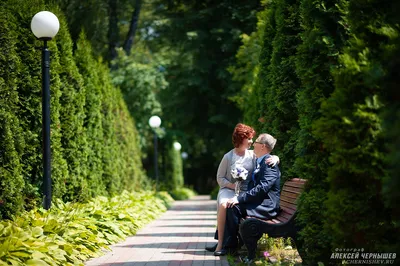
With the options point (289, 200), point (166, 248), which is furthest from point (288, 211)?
point (166, 248)

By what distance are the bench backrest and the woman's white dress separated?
71cm

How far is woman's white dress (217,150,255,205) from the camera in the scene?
8.35m

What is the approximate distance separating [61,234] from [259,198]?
8.59 feet

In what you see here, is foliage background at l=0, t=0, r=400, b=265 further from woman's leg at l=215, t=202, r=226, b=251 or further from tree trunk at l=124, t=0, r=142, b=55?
woman's leg at l=215, t=202, r=226, b=251

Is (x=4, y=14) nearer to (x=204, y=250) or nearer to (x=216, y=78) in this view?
(x=204, y=250)

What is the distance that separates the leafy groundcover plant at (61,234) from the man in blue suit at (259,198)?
1.86 m

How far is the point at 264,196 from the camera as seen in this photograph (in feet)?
24.4

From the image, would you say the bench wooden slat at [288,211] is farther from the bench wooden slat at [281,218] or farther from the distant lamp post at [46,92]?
the distant lamp post at [46,92]

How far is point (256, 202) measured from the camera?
7.50 metres

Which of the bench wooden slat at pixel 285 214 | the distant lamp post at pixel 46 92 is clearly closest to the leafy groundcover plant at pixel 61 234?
the distant lamp post at pixel 46 92

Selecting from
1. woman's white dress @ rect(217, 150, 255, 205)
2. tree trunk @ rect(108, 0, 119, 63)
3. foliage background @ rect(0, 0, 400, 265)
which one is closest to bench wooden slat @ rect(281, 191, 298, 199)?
foliage background @ rect(0, 0, 400, 265)

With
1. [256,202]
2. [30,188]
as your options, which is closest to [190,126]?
[30,188]

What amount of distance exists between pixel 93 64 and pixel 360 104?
10269mm

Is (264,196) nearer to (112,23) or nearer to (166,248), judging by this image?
(166,248)
